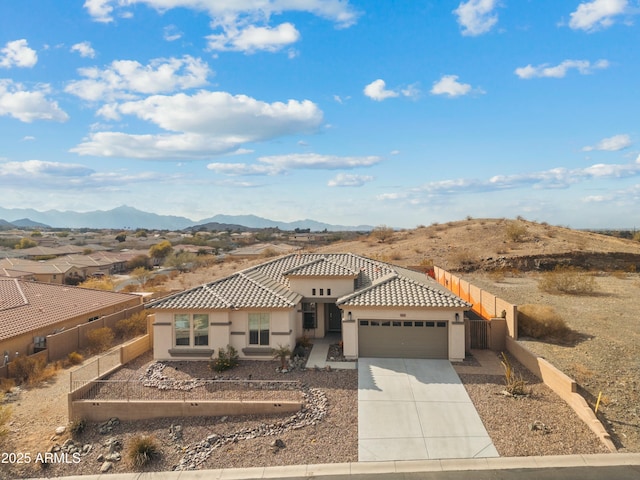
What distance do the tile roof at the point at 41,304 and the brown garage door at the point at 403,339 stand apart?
18.2m

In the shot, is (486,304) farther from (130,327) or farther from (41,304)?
(41,304)

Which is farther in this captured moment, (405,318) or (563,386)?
(405,318)

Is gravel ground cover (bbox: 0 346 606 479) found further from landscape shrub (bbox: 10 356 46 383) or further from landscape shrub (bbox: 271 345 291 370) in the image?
landscape shrub (bbox: 10 356 46 383)

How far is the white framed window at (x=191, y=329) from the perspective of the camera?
2022 cm

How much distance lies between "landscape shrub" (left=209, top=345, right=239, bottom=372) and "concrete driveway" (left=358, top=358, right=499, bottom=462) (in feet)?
18.3

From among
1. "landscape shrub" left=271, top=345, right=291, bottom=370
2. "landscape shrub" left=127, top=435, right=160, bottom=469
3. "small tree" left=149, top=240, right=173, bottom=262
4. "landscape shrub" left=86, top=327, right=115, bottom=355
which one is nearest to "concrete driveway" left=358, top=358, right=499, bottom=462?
"landscape shrub" left=271, top=345, right=291, bottom=370

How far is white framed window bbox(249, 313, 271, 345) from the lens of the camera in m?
20.2

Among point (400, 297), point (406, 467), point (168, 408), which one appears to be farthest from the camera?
point (400, 297)

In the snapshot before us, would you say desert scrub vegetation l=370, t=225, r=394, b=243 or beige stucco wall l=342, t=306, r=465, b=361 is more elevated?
desert scrub vegetation l=370, t=225, r=394, b=243

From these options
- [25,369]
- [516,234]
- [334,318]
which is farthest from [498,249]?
[25,369]

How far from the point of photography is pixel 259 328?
2028 centimetres

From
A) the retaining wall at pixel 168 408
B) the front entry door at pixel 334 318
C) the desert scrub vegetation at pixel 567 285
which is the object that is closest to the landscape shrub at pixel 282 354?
the retaining wall at pixel 168 408

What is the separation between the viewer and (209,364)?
1938 centimetres

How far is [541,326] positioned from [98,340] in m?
24.3
